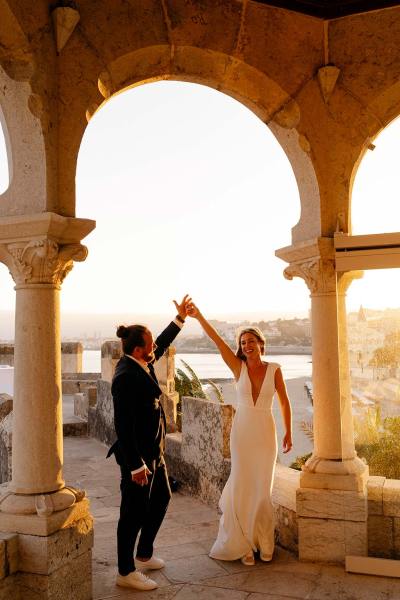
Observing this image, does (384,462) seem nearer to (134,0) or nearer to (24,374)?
(24,374)

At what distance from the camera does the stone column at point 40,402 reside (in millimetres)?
3000

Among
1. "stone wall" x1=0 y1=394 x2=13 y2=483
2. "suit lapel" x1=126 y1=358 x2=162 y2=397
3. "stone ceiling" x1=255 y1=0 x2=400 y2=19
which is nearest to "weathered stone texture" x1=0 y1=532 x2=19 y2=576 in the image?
"suit lapel" x1=126 y1=358 x2=162 y2=397

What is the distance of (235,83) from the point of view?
4008 mm

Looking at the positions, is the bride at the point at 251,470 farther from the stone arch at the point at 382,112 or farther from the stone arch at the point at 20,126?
the stone arch at the point at 20,126

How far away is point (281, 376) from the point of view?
148 inches

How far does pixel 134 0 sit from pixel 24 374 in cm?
236

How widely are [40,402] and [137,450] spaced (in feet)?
1.93

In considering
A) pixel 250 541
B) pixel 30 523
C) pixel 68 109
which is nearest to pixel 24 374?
pixel 30 523

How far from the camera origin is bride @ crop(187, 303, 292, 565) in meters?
3.62

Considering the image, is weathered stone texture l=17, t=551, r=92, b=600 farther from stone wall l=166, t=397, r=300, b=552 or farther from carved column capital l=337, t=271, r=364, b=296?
carved column capital l=337, t=271, r=364, b=296

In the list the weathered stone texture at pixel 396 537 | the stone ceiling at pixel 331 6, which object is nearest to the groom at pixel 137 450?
the weathered stone texture at pixel 396 537

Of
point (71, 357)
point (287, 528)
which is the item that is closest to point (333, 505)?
point (287, 528)

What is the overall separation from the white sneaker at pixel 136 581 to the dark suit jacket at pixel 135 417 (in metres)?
0.61

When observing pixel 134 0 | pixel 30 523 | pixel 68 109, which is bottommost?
pixel 30 523
